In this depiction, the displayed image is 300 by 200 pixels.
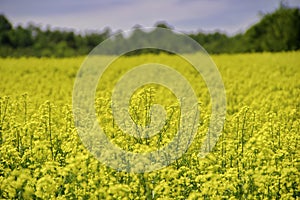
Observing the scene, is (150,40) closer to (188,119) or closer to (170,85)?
(170,85)

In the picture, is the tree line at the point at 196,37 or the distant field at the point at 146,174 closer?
the distant field at the point at 146,174

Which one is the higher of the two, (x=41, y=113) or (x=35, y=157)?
(x=41, y=113)

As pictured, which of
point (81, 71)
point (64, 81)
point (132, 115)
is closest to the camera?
point (132, 115)

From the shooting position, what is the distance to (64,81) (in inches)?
619

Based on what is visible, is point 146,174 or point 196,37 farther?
point 196,37

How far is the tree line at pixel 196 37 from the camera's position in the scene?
3041 cm

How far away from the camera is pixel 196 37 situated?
5059 cm

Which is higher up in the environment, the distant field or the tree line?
the tree line

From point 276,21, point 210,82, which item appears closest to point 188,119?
point 210,82

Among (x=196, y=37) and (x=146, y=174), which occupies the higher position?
(x=196, y=37)

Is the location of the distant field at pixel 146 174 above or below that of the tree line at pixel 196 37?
below

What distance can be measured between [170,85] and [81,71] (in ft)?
17.5

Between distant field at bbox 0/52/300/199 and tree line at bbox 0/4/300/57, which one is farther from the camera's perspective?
tree line at bbox 0/4/300/57

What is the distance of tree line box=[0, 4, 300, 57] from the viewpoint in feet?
99.8
